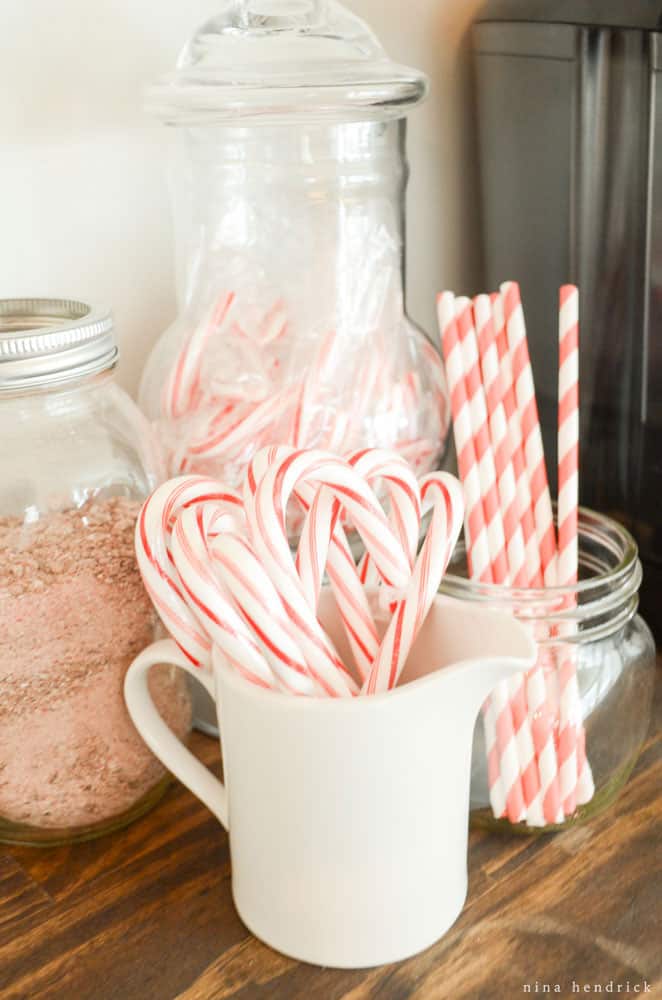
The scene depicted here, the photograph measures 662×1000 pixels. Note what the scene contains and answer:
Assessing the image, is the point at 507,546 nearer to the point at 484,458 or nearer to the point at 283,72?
the point at 484,458

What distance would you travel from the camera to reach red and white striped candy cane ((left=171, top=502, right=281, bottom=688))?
0.50 metres

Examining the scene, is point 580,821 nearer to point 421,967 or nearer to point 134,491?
point 421,967

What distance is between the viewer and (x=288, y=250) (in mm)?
693

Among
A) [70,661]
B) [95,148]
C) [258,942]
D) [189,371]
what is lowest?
[258,942]

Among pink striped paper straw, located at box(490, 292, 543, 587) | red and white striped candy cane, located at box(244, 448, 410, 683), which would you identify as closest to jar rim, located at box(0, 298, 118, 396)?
red and white striped candy cane, located at box(244, 448, 410, 683)

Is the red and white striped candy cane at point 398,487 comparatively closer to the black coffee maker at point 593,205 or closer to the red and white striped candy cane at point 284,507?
the red and white striped candy cane at point 284,507

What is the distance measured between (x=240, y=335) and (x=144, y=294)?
11 cm

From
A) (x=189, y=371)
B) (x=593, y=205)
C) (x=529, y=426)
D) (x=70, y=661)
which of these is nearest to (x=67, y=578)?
(x=70, y=661)

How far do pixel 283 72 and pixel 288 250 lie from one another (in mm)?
110

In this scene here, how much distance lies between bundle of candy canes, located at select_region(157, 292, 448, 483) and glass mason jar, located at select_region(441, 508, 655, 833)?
11 cm

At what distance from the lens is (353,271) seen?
2.30 ft

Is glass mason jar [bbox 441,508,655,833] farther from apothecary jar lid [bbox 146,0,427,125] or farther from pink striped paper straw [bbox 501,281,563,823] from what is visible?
apothecary jar lid [bbox 146,0,427,125]

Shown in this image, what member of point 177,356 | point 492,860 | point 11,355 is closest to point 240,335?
point 177,356

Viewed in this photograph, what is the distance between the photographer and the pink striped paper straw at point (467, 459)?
1.98 feet
